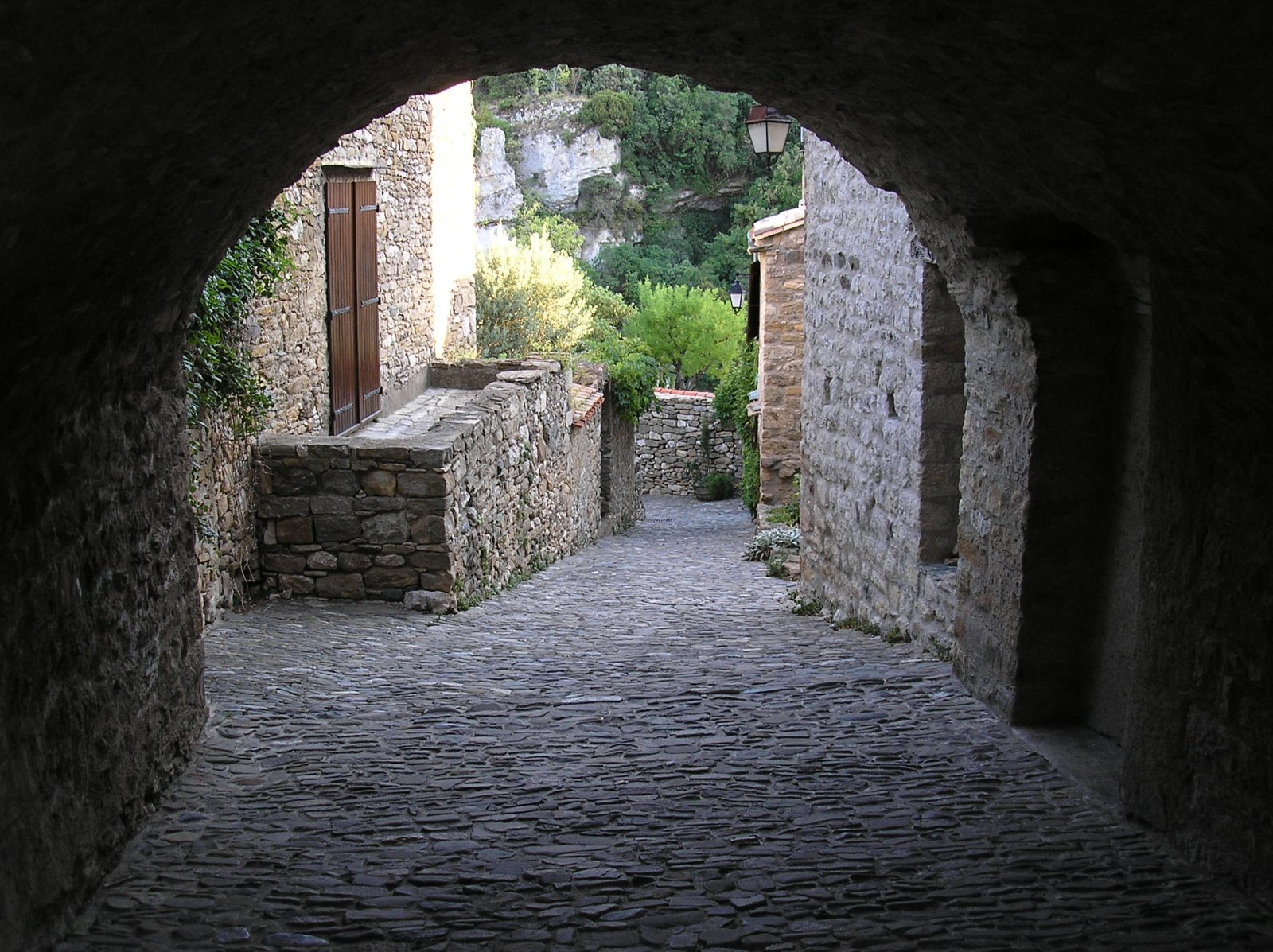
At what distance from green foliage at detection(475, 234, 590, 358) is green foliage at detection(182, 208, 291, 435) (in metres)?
16.9

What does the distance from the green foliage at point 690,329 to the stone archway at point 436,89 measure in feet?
105

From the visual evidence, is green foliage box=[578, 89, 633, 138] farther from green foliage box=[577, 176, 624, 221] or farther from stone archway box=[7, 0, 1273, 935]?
stone archway box=[7, 0, 1273, 935]

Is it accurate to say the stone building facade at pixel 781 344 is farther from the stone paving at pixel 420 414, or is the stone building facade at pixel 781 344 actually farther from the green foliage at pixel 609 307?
the green foliage at pixel 609 307

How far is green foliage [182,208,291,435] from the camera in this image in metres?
7.22

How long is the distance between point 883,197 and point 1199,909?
→ 4.51 meters

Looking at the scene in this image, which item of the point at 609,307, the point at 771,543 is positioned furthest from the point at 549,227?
the point at 771,543

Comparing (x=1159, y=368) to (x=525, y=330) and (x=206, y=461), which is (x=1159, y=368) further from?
(x=525, y=330)

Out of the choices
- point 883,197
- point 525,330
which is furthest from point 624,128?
point 883,197

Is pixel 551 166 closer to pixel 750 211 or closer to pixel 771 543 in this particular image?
pixel 750 211

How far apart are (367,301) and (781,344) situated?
571 cm

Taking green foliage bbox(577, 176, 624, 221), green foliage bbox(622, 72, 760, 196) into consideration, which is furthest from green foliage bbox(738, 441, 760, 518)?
green foliage bbox(622, 72, 760, 196)

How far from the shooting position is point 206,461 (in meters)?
7.49

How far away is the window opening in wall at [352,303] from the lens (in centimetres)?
1022

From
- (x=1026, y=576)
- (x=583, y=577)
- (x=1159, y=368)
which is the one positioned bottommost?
(x=583, y=577)
